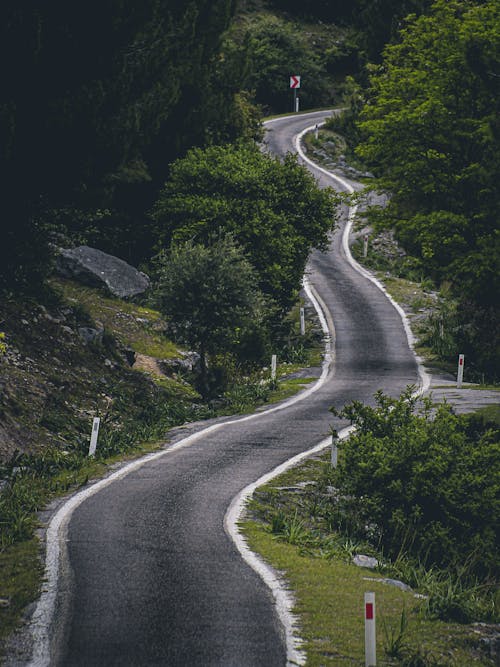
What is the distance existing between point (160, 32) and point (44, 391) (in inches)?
466

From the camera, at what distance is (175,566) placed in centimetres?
1024

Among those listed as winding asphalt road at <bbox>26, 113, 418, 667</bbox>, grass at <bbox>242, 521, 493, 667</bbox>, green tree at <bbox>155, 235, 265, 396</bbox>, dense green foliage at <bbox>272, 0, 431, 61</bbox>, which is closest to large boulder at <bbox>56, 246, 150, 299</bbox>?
green tree at <bbox>155, 235, 265, 396</bbox>

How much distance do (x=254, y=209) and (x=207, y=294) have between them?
28.2ft

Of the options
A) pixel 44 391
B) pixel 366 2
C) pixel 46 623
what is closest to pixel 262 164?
pixel 44 391

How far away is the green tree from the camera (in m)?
23.2

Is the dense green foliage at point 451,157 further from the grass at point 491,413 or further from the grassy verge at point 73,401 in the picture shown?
the grassy verge at point 73,401

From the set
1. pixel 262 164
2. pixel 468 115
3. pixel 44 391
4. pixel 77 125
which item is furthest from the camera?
pixel 262 164

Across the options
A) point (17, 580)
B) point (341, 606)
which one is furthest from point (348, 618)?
point (17, 580)

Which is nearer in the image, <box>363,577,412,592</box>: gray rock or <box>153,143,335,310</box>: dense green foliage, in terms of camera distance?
<box>363,577,412,592</box>: gray rock

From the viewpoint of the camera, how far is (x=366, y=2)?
7238 centimetres

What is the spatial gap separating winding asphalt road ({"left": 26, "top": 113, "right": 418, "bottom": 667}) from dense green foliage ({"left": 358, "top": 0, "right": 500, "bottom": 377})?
329 inches

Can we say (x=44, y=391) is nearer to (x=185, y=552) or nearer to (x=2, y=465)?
(x=2, y=465)

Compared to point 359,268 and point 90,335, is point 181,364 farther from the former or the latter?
point 359,268

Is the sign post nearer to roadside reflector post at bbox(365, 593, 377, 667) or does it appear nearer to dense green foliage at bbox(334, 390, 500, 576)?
dense green foliage at bbox(334, 390, 500, 576)
